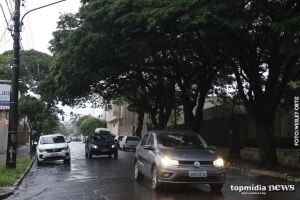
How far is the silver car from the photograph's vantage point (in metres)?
13.5

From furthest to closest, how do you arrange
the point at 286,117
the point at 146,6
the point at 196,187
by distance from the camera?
the point at 286,117 → the point at 146,6 → the point at 196,187

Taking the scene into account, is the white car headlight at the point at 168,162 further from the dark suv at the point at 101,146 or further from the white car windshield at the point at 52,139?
the dark suv at the point at 101,146

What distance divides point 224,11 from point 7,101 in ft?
28.9

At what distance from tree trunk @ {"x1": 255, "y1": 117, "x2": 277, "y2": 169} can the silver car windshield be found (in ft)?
23.8

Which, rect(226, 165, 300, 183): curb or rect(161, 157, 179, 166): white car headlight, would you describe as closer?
rect(161, 157, 179, 166): white car headlight

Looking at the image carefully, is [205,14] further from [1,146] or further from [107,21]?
[1,146]

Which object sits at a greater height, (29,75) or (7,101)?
(29,75)

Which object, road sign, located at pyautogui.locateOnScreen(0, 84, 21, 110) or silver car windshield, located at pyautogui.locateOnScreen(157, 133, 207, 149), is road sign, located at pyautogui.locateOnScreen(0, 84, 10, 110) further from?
silver car windshield, located at pyautogui.locateOnScreen(157, 133, 207, 149)

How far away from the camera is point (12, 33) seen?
20.9 m

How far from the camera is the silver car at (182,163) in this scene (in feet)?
44.2

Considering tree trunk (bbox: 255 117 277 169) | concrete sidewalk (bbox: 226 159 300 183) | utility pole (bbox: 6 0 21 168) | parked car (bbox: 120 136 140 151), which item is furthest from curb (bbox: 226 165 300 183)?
parked car (bbox: 120 136 140 151)

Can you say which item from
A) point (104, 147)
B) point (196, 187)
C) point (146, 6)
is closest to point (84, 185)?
point (196, 187)

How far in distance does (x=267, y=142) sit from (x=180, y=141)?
7933mm

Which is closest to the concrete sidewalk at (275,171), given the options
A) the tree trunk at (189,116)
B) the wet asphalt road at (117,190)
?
the wet asphalt road at (117,190)
